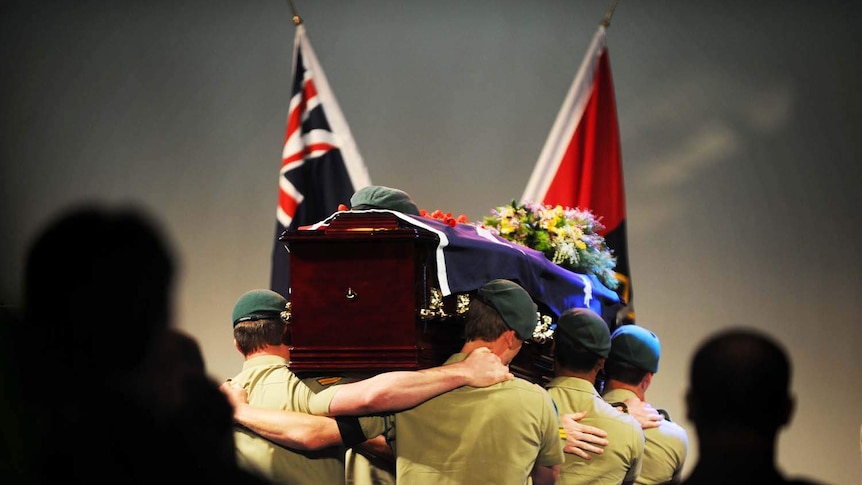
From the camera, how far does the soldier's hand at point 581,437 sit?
3180mm

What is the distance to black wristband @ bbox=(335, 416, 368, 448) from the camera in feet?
8.85

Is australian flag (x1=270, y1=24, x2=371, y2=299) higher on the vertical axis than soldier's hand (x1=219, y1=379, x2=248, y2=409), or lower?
higher

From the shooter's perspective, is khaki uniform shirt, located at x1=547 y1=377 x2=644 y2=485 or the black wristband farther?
khaki uniform shirt, located at x1=547 y1=377 x2=644 y2=485

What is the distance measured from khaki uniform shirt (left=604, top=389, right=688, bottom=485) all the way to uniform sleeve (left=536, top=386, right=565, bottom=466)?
2.60 ft

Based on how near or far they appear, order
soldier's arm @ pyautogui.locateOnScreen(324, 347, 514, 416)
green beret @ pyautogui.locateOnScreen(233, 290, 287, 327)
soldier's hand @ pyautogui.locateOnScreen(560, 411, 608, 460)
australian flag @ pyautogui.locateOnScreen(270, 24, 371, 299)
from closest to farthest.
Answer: soldier's arm @ pyautogui.locateOnScreen(324, 347, 514, 416) → green beret @ pyautogui.locateOnScreen(233, 290, 287, 327) → soldier's hand @ pyautogui.locateOnScreen(560, 411, 608, 460) → australian flag @ pyautogui.locateOnScreen(270, 24, 371, 299)

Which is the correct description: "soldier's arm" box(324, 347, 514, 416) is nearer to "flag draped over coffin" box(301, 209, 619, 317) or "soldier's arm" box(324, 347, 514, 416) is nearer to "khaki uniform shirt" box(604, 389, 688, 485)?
"flag draped over coffin" box(301, 209, 619, 317)

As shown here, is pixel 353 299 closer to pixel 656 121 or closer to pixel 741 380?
pixel 741 380

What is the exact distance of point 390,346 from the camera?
268cm

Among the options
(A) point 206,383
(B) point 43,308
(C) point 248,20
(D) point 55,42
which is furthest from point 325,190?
(B) point 43,308

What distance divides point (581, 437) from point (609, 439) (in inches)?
4.4

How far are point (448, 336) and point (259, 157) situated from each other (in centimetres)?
249

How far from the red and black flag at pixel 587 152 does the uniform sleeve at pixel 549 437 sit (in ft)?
7.40

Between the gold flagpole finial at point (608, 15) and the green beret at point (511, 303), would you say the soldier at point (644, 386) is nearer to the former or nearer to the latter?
the green beret at point (511, 303)

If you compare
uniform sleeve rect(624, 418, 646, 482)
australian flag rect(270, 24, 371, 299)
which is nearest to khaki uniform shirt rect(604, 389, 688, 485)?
uniform sleeve rect(624, 418, 646, 482)
